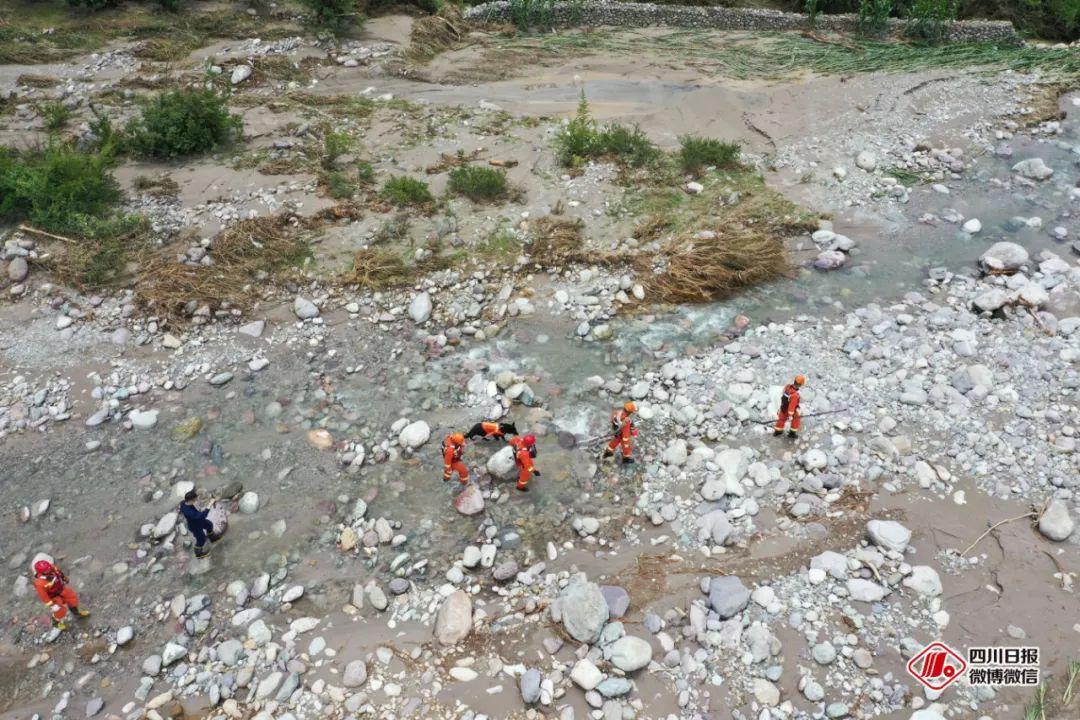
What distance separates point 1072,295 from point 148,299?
13.4 m

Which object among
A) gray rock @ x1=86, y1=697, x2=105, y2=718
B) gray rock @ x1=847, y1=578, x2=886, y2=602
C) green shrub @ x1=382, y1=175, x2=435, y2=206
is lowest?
gray rock @ x1=86, y1=697, x2=105, y2=718

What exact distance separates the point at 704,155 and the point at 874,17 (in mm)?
8993

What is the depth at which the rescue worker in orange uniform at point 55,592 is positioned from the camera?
5.90m

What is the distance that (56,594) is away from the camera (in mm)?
6082

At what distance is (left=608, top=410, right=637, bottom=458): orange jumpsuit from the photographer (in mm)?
7215

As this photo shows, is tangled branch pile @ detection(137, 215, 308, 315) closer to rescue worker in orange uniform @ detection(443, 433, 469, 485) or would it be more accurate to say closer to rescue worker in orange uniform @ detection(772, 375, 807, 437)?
rescue worker in orange uniform @ detection(443, 433, 469, 485)

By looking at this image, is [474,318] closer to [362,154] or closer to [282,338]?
[282,338]

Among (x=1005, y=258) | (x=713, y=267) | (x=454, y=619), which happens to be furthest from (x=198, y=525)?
(x=1005, y=258)

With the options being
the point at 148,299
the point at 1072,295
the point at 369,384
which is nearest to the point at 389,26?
the point at 148,299

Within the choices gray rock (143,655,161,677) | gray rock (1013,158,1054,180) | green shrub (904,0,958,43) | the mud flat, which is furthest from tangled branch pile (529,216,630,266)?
green shrub (904,0,958,43)

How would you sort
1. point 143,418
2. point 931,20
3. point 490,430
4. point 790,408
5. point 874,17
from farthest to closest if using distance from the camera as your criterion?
point 874,17 < point 931,20 < point 143,418 < point 790,408 < point 490,430

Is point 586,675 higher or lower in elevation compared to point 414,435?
lower

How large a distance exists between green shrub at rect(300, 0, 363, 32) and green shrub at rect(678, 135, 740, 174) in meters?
9.58

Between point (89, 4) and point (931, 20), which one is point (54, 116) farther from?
point (931, 20)
